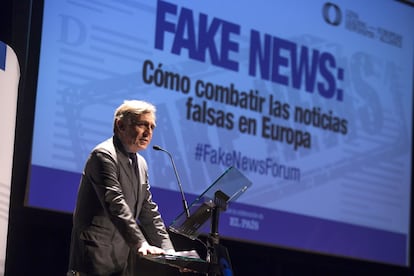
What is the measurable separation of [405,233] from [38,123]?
3.15 metres

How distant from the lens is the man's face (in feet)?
11.3

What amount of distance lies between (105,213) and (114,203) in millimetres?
140

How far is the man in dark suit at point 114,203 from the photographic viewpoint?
3271 mm

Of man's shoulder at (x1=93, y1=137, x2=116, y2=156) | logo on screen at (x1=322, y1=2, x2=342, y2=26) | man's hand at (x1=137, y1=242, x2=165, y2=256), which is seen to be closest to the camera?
man's hand at (x1=137, y1=242, x2=165, y2=256)

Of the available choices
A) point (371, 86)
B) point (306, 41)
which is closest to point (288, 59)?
point (306, 41)

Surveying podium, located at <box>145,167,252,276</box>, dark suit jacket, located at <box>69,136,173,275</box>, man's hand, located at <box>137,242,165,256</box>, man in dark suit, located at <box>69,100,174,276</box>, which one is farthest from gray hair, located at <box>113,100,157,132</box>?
man's hand, located at <box>137,242,165,256</box>

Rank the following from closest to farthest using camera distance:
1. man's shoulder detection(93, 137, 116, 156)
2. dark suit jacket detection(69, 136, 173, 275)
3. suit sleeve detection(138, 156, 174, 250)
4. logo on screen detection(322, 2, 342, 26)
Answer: dark suit jacket detection(69, 136, 173, 275)
man's shoulder detection(93, 137, 116, 156)
suit sleeve detection(138, 156, 174, 250)
logo on screen detection(322, 2, 342, 26)

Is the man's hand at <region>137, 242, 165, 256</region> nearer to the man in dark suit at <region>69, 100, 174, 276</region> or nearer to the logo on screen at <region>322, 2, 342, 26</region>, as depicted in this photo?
the man in dark suit at <region>69, 100, 174, 276</region>

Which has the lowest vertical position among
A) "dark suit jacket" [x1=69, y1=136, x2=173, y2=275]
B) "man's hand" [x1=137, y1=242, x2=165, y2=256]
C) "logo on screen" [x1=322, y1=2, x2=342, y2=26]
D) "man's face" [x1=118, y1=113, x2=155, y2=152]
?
"man's hand" [x1=137, y1=242, x2=165, y2=256]

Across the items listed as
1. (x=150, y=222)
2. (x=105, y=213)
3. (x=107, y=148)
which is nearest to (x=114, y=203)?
(x=105, y=213)

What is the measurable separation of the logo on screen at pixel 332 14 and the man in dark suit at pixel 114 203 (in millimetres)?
3105

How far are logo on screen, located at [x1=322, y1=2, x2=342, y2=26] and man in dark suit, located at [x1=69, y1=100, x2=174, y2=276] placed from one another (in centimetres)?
310

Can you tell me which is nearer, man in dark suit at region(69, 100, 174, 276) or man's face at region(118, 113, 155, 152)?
man in dark suit at region(69, 100, 174, 276)

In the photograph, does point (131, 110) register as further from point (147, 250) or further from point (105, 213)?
point (147, 250)
